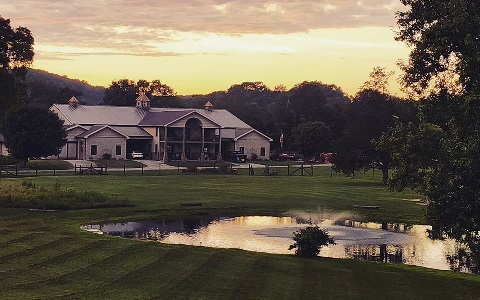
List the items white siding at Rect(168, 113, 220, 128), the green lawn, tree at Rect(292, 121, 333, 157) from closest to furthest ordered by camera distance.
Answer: the green lawn
white siding at Rect(168, 113, 220, 128)
tree at Rect(292, 121, 333, 157)

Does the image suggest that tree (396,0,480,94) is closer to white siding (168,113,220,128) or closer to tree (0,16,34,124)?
tree (0,16,34,124)

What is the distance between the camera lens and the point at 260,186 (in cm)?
6412

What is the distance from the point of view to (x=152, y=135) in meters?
Result: 115

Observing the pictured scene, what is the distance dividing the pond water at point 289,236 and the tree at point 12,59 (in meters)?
12.8

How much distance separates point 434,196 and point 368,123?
165ft

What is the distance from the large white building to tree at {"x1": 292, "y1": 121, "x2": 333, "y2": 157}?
6.55m

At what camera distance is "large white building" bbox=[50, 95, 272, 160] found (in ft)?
354

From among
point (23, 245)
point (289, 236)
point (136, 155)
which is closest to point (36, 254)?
point (23, 245)

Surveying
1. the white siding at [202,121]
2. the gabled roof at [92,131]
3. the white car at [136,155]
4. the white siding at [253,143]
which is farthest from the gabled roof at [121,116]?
the white car at [136,155]

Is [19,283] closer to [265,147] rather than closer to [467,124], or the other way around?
[467,124]

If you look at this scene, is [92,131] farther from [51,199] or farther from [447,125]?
[447,125]

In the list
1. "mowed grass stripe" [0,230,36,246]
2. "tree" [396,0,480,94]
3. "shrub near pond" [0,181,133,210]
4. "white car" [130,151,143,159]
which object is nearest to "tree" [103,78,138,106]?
"white car" [130,151,143,159]

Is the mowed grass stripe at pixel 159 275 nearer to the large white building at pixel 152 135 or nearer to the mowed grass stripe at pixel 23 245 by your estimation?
the mowed grass stripe at pixel 23 245

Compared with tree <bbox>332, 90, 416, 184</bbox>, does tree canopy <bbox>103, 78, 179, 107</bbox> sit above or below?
above
